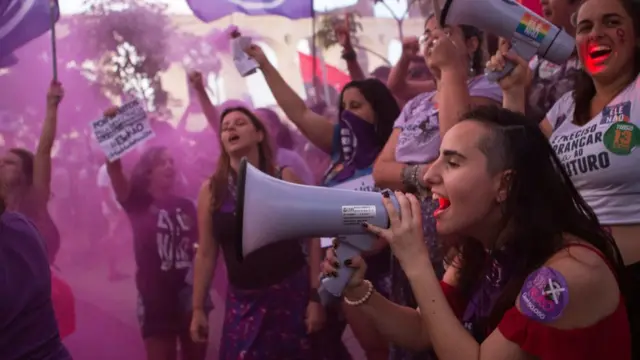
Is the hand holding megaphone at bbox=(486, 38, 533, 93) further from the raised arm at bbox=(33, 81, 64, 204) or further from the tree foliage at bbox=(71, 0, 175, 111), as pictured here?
the raised arm at bbox=(33, 81, 64, 204)

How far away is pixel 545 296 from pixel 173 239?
2080 millimetres

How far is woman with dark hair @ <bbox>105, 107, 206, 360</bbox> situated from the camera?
314 centimetres

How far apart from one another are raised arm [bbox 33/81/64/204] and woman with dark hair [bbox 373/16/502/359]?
54.6 inches

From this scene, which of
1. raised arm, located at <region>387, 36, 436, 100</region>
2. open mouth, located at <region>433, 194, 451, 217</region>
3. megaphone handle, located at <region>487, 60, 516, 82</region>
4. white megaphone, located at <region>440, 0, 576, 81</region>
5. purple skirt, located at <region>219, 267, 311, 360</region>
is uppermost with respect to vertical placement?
white megaphone, located at <region>440, 0, 576, 81</region>

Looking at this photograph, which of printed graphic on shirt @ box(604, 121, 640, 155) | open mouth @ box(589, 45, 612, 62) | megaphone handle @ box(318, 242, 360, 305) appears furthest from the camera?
open mouth @ box(589, 45, 612, 62)

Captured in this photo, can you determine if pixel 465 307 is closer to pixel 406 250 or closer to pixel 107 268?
pixel 406 250

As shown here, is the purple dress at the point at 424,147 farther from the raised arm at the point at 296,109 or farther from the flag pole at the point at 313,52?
the flag pole at the point at 313,52

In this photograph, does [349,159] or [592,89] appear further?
[349,159]

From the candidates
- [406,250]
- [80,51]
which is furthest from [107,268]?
[406,250]

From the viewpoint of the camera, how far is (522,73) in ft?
7.02

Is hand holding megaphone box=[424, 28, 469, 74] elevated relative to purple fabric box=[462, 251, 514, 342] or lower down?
elevated

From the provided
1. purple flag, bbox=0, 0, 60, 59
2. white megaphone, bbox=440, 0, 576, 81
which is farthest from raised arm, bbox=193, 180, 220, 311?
white megaphone, bbox=440, 0, 576, 81

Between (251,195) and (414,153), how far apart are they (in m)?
1.00

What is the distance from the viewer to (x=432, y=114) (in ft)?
8.16
